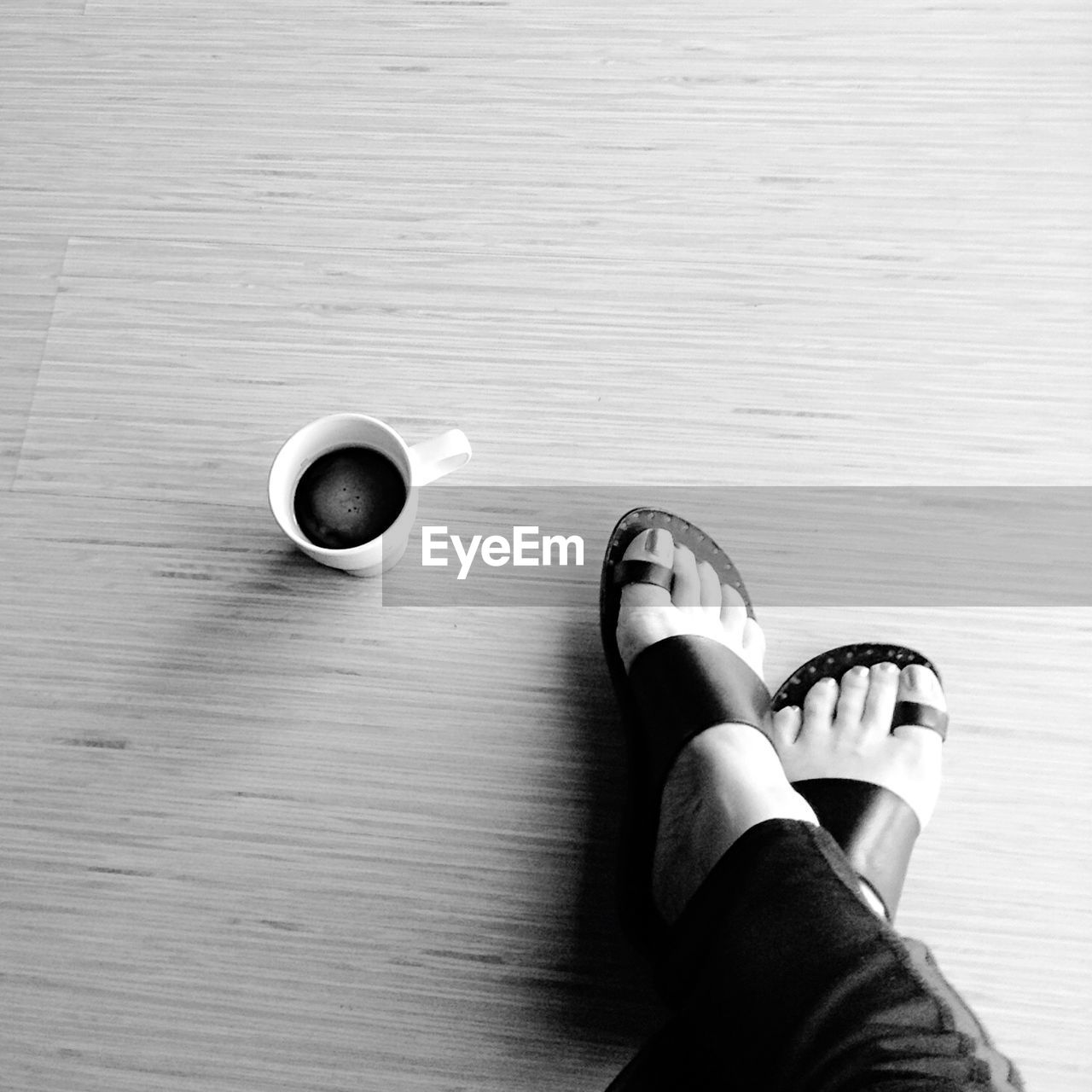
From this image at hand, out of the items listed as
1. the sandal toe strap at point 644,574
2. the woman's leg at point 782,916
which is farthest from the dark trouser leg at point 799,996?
the sandal toe strap at point 644,574

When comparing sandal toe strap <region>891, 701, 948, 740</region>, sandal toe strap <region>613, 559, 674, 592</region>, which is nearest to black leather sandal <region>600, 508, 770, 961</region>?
sandal toe strap <region>613, 559, 674, 592</region>

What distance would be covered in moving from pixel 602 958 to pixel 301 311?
632 millimetres

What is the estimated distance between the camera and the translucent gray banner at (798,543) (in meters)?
0.80

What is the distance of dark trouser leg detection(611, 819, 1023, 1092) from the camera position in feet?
1.72

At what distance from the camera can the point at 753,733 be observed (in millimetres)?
748

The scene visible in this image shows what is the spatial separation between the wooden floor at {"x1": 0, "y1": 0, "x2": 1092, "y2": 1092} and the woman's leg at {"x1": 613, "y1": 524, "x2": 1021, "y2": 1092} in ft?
0.17

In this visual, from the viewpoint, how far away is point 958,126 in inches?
34.5

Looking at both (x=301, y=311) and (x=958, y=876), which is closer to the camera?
(x=958, y=876)

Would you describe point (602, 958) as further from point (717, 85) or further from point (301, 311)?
point (717, 85)

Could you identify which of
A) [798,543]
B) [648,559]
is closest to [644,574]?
[648,559]

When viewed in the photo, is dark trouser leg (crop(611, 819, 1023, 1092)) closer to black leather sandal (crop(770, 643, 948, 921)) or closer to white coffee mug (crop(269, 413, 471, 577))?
black leather sandal (crop(770, 643, 948, 921))

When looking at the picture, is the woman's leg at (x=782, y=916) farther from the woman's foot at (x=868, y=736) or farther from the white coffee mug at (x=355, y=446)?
the white coffee mug at (x=355, y=446)

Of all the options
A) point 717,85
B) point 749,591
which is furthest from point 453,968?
point 717,85

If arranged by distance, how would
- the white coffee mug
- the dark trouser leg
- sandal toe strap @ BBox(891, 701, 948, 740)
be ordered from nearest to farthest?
the dark trouser leg, the white coffee mug, sandal toe strap @ BBox(891, 701, 948, 740)
